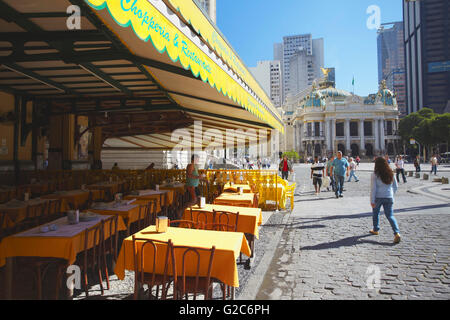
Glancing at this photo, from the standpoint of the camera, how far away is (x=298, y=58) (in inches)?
6048

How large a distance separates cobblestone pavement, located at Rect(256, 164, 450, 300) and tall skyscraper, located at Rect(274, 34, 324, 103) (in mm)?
157029

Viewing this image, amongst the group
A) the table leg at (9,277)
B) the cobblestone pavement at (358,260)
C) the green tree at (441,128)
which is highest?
the green tree at (441,128)

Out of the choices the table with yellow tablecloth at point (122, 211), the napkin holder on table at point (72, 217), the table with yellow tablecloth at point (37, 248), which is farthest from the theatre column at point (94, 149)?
the table with yellow tablecloth at point (37, 248)

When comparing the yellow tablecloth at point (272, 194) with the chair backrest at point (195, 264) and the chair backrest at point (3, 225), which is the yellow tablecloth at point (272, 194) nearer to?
the chair backrest at point (3, 225)

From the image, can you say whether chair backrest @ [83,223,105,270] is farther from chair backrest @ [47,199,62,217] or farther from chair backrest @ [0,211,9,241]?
chair backrest @ [47,199,62,217]

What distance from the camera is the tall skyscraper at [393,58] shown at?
143625 millimetres

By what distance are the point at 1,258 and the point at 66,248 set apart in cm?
69

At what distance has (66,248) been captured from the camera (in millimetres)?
3352

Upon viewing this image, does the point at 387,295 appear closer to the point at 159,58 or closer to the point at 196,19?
the point at 196,19

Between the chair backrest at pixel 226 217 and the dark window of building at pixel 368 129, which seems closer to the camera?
the chair backrest at pixel 226 217

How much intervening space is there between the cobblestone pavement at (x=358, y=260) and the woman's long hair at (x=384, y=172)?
1.13m

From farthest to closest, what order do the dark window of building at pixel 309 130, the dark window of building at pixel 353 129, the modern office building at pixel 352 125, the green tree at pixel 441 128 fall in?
the dark window of building at pixel 353 129 < the dark window of building at pixel 309 130 < the modern office building at pixel 352 125 < the green tree at pixel 441 128

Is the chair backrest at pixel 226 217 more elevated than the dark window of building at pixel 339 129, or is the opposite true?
the dark window of building at pixel 339 129

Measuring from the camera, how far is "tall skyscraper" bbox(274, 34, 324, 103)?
155 meters
